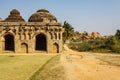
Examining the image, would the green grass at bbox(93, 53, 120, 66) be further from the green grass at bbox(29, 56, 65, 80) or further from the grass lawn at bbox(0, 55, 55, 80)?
the green grass at bbox(29, 56, 65, 80)

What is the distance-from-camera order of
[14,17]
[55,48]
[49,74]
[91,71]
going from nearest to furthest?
[49,74] < [91,71] < [55,48] < [14,17]

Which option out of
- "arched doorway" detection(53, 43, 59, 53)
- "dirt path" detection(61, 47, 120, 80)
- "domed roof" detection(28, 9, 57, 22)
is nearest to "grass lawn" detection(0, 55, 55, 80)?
"dirt path" detection(61, 47, 120, 80)

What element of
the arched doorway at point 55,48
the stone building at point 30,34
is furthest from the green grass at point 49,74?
the arched doorway at point 55,48

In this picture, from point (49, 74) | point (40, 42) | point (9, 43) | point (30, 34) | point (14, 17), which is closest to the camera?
point (49, 74)

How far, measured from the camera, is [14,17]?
1684 inches

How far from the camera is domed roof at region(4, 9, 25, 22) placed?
42406 mm

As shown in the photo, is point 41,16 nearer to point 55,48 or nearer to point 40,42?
point 40,42

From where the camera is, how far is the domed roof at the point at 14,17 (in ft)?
139

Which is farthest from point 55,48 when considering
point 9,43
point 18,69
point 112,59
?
point 18,69

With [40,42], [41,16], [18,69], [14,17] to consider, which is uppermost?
[41,16]

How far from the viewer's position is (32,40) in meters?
36.2

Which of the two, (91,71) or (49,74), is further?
(91,71)

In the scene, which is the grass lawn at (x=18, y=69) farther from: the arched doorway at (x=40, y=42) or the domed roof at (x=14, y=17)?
the domed roof at (x=14, y=17)

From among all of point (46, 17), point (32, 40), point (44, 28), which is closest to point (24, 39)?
point (32, 40)
